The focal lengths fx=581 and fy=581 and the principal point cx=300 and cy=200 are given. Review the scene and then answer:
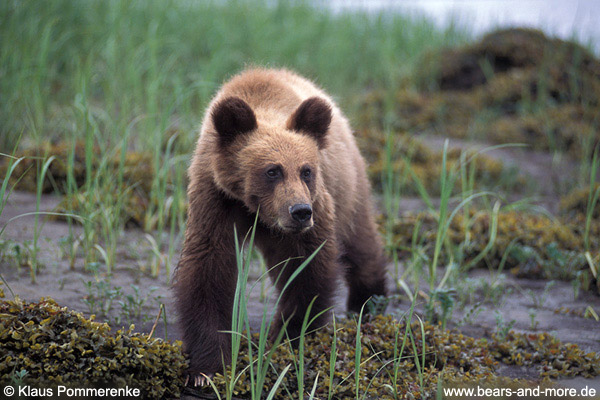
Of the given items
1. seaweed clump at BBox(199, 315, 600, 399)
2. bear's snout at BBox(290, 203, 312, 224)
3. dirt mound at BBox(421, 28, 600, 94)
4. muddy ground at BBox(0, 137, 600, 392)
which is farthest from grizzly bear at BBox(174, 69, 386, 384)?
dirt mound at BBox(421, 28, 600, 94)

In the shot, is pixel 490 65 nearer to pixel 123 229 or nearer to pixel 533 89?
pixel 533 89

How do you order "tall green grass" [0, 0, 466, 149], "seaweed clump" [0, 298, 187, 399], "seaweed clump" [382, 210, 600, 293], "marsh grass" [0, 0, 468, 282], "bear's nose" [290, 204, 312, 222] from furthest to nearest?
"tall green grass" [0, 0, 466, 149], "seaweed clump" [382, 210, 600, 293], "marsh grass" [0, 0, 468, 282], "bear's nose" [290, 204, 312, 222], "seaweed clump" [0, 298, 187, 399]

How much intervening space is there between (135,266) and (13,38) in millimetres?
3599

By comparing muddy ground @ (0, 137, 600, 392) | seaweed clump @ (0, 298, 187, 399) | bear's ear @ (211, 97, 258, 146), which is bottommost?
muddy ground @ (0, 137, 600, 392)

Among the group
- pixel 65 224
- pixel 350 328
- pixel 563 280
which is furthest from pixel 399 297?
pixel 65 224

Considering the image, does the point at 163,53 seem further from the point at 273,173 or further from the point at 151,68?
the point at 273,173

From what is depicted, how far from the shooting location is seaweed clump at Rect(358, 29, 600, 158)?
9.01m

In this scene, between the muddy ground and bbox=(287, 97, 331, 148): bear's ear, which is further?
the muddy ground

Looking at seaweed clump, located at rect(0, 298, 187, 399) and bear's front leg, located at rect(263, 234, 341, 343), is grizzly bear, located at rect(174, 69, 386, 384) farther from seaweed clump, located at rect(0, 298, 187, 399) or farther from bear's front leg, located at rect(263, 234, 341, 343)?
seaweed clump, located at rect(0, 298, 187, 399)

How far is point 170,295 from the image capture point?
4.36m

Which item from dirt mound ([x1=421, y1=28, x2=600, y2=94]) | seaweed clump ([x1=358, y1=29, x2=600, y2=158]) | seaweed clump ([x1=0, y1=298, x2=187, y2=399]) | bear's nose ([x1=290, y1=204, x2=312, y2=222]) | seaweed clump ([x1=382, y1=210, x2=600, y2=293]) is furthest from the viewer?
dirt mound ([x1=421, y1=28, x2=600, y2=94])

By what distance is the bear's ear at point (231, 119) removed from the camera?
3.13m

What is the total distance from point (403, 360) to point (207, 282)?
4.23ft

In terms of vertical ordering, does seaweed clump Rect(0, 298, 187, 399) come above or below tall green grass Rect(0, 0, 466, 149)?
below
